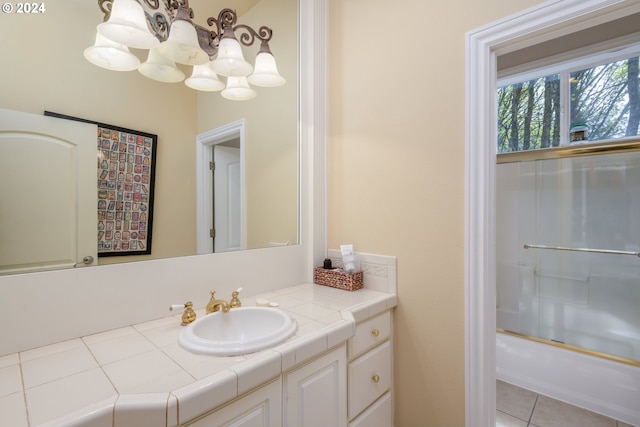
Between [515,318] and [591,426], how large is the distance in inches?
32.0

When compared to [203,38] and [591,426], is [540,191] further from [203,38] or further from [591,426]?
[203,38]

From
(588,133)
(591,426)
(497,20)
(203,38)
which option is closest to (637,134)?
(588,133)

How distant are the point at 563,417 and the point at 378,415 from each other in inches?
51.6

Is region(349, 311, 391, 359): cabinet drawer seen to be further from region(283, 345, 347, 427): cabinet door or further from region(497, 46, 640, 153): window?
region(497, 46, 640, 153): window

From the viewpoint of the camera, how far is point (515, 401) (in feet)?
6.17

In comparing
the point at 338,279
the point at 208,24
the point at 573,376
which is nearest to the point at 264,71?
the point at 208,24

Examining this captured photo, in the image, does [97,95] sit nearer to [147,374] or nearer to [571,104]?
[147,374]

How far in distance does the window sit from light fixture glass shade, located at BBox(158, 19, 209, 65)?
8.19ft

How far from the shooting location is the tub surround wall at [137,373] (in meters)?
0.61

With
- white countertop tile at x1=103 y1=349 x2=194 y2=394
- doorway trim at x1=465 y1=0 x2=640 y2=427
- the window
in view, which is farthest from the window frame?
white countertop tile at x1=103 y1=349 x2=194 y2=394

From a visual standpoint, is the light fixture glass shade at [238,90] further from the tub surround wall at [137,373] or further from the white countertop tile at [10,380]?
the white countertop tile at [10,380]

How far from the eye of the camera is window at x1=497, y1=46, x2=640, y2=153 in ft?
6.47

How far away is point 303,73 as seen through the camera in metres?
1.68

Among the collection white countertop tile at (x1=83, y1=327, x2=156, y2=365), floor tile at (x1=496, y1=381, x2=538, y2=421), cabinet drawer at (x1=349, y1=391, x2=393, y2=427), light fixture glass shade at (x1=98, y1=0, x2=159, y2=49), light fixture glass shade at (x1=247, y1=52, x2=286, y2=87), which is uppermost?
light fixture glass shade at (x1=247, y1=52, x2=286, y2=87)
